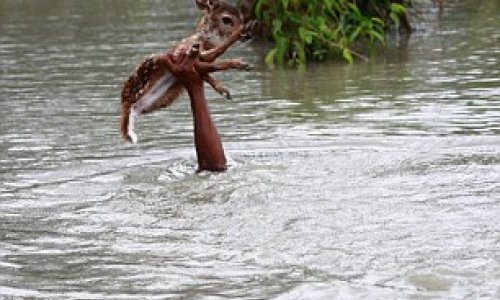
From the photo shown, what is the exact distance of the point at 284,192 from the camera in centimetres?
739

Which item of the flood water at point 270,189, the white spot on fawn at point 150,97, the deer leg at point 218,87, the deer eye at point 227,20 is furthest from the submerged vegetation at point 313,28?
the deer leg at point 218,87

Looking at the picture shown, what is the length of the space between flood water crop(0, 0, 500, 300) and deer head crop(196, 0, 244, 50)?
0.86 metres

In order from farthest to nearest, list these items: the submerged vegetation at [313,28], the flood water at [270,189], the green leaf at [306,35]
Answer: the submerged vegetation at [313,28] → the green leaf at [306,35] → the flood water at [270,189]

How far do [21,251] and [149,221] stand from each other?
805mm

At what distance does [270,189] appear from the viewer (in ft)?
24.6

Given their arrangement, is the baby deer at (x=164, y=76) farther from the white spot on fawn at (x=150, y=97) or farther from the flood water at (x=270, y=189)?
the flood water at (x=270, y=189)

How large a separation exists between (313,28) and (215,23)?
6.02 m

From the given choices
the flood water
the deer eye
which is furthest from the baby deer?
the flood water

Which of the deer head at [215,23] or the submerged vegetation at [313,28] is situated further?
the submerged vegetation at [313,28]

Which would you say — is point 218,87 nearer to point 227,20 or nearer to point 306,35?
point 227,20

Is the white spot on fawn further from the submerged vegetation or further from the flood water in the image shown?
the submerged vegetation

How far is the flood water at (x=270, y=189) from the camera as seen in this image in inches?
223

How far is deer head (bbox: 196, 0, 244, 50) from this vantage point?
26.5 feet

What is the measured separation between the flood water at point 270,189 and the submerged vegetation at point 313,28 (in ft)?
1.07
